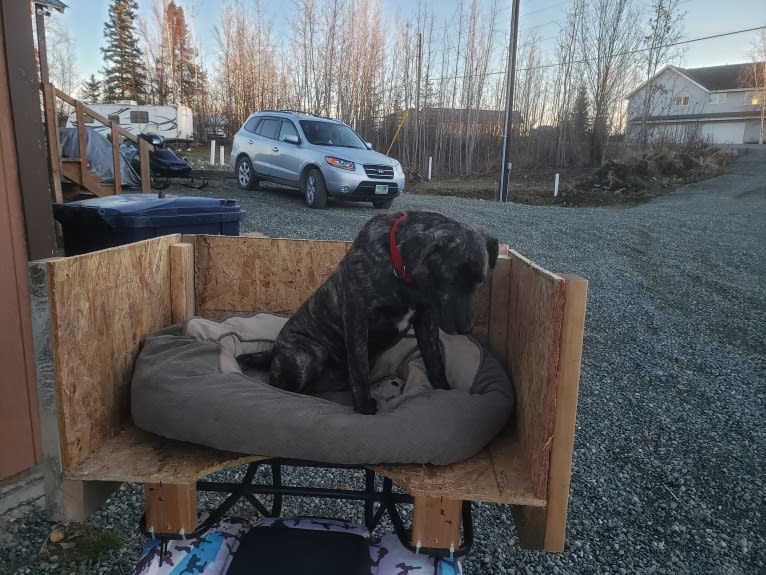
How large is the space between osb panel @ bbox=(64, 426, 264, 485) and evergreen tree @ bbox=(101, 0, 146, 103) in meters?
37.4

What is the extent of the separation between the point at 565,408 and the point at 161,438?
1317 millimetres

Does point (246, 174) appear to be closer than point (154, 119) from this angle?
Yes

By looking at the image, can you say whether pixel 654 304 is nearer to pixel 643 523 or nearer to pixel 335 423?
pixel 643 523

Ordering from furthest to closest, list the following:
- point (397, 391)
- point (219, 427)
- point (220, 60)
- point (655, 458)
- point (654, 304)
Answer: point (220, 60) < point (654, 304) < point (655, 458) < point (397, 391) < point (219, 427)

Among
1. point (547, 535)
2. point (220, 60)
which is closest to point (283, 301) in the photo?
point (547, 535)

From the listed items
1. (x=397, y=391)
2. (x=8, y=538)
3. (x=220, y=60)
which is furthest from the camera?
(x=220, y=60)

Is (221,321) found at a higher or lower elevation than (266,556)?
higher

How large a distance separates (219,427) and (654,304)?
6.12m

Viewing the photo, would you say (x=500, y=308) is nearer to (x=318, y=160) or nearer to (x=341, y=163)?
(x=341, y=163)

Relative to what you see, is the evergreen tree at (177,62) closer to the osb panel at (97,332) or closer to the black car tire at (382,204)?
the black car tire at (382,204)

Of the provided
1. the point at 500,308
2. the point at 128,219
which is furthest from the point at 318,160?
the point at 500,308

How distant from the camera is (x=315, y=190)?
10555mm

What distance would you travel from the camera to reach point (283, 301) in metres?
2.84

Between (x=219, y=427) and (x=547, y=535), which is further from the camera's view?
(x=219, y=427)
